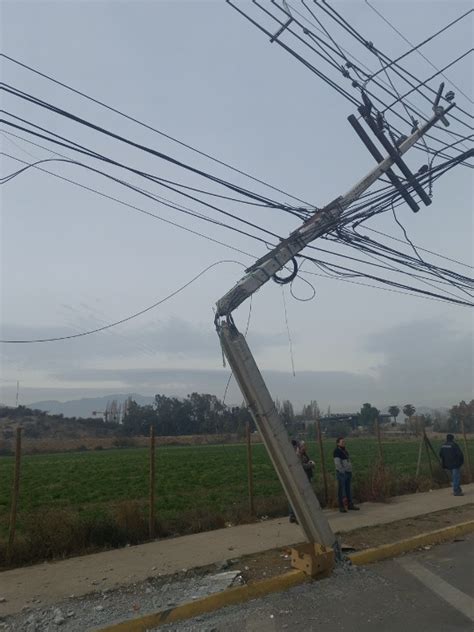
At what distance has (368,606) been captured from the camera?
580 centimetres

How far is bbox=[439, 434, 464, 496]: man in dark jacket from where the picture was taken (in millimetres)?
13344

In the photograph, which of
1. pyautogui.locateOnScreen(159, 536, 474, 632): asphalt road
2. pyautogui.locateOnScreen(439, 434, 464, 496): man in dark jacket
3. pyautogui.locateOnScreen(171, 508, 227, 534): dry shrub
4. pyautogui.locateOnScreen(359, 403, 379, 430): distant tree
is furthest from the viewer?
pyautogui.locateOnScreen(359, 403, 379, 430): distant tree

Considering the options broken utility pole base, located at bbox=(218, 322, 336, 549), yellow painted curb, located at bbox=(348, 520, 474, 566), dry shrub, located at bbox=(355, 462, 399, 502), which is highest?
broken utility pole base, located at bbox=(218, 322, 336, 549)

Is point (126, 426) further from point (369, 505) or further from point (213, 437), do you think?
point (369, 505)

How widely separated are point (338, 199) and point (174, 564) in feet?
18.7

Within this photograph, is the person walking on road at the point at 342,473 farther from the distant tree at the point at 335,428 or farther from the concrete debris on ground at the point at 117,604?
the distant tree at the point at 335,428

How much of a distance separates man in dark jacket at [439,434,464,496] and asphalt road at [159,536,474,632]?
6.49 meters

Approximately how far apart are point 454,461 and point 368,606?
8737 millimetres

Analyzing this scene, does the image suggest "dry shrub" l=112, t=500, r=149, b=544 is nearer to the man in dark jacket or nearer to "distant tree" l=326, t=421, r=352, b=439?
the man in dark jacket

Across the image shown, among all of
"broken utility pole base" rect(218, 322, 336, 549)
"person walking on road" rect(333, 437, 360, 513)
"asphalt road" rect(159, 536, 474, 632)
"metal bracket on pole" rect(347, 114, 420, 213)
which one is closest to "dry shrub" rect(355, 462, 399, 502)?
"person walking on road" rect(333, 437, 360, 513)

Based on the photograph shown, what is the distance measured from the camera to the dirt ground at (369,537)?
23.0 feet

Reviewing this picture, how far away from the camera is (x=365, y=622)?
17.6 ft

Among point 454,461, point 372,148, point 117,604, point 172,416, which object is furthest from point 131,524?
point 172,416

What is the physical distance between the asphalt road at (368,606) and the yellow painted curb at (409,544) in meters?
0.22
